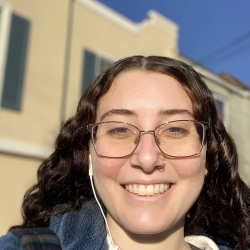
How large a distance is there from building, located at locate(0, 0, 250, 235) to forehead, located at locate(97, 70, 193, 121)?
4682 mm

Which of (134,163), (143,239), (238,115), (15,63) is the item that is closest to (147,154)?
(134,163)

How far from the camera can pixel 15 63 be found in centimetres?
638

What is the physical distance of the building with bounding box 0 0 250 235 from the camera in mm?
6160

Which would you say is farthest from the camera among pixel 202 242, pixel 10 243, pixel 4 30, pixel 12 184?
pixel 4 30

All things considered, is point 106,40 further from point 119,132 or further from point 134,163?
point 134,163

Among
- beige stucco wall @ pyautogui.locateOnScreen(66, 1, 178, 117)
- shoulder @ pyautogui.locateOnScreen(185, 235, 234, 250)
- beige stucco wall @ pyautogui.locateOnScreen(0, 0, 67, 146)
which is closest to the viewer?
shoulder @ pyautogui.locateOnScreen(185, 235, 234, 250)

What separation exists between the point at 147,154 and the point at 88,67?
6138 millimetres

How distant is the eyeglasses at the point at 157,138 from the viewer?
→ 1.51 m

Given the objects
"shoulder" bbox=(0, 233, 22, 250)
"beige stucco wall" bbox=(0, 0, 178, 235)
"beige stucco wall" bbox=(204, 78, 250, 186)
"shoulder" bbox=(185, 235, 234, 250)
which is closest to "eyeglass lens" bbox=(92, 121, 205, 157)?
"shoulder" bbox=(0, 233, 22, 250)

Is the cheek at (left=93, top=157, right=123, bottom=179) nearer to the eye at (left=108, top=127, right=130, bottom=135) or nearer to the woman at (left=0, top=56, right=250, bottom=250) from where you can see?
the woman at (left=0, top=56, right=250, bottom=250)

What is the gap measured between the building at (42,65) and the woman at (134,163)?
4474 mm

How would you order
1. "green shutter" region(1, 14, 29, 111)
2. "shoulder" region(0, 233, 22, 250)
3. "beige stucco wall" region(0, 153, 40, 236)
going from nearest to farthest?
1. "shoulder" region(0, 233, 22, 250)
2. "beige stucco wall" region(0, 153, 40, 236)
3. "green shutter" region(1, 14, 29, 111)

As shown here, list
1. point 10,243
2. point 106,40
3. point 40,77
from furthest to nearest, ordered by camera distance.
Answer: point 106,40, point 40,77, point 10,243

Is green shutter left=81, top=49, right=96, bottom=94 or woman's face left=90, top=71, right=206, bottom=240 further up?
green shutter left=81, top=49, right=96, bottom=94
